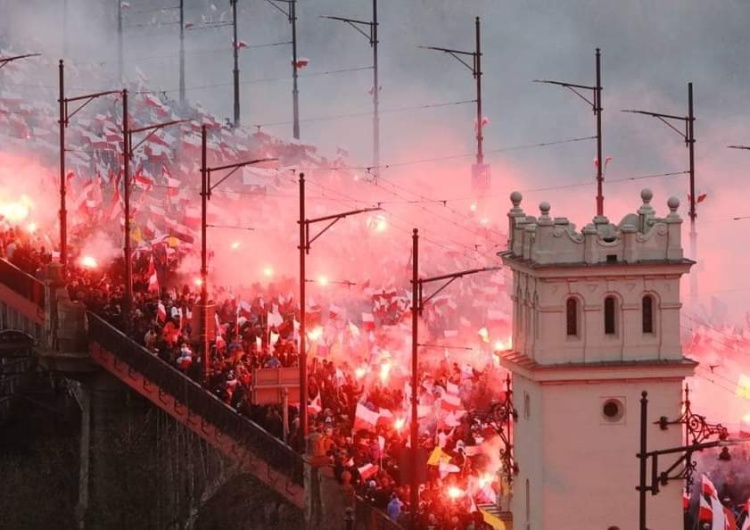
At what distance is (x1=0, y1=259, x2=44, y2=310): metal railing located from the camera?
7350 cm

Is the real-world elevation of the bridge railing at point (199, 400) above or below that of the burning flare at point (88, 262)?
below

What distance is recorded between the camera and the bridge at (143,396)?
61.9 m

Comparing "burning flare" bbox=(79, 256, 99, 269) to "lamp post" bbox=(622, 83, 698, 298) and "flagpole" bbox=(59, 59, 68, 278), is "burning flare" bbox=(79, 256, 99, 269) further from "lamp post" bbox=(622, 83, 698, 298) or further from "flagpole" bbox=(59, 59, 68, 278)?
"lamp post" bbox=(622, 83, 698, 298)

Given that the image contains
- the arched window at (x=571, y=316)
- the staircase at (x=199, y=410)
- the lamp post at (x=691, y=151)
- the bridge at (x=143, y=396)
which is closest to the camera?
the arched window at (x=571, y=316)

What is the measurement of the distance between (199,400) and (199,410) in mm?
292

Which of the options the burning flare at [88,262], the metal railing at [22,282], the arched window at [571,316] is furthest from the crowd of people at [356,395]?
the arched window at [571,316]

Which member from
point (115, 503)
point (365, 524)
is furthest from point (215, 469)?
point (365, 524)

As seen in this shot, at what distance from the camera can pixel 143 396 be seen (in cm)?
7262

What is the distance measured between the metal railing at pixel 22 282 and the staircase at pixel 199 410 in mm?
3203

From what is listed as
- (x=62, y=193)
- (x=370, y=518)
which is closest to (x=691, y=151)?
(x=62, y=193)

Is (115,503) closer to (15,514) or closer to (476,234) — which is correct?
(15,514)

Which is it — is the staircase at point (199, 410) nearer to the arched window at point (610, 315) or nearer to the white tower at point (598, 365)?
the white tower at point (598, 365)

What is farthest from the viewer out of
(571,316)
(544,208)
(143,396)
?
(143,396)

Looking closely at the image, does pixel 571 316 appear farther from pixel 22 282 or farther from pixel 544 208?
pixel 22 282
